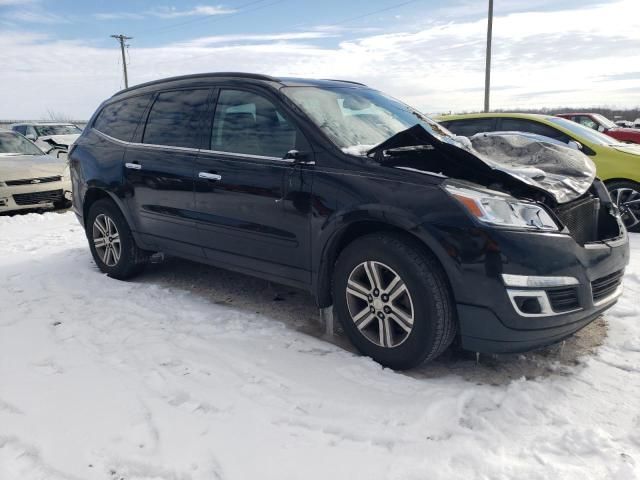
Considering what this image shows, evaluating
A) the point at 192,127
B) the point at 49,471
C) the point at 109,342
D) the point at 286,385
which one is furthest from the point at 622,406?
the point at 192,127

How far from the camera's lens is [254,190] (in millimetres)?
3607

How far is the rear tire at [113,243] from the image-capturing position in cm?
484

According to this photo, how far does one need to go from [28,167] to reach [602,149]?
8804 millimetres

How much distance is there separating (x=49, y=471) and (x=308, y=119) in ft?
7.83

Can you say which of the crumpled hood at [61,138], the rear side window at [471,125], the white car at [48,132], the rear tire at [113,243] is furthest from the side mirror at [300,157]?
the crumpled hood at [61,138]

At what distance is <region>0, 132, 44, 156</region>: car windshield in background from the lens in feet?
32.4

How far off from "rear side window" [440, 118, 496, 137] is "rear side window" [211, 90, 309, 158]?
5.31 meters

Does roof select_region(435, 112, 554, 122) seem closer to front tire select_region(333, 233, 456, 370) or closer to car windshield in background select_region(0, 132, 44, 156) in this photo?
front tire select_region(333, 233, 456, 370)

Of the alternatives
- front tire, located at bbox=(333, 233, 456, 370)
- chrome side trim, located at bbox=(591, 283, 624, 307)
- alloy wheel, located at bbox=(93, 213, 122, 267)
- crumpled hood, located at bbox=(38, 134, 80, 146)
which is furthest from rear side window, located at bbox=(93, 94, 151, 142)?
crumpled hood, located at bbox=(38, 134, 80, 146)

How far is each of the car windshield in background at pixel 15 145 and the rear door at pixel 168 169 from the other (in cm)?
666

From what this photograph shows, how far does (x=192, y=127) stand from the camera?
4.15m

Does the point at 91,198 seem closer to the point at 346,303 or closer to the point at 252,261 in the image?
the point at 252,261

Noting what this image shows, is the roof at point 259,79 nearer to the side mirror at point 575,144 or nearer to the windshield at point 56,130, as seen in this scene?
the side mirror at point 575,144

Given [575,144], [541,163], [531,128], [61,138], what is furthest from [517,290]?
[61,138]
